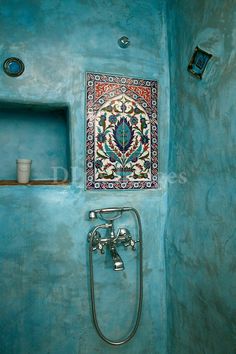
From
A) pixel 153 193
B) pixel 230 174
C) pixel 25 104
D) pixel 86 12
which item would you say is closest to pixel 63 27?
pixel 86 12

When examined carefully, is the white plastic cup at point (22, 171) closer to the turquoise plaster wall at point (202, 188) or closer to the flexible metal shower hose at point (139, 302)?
the flexible metal shower hose at point (139, 302)

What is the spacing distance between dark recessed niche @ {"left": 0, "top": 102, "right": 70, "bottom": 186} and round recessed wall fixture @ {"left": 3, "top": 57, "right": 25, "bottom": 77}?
0.22 metres

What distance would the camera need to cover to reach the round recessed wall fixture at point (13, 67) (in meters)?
Answer: 1.26

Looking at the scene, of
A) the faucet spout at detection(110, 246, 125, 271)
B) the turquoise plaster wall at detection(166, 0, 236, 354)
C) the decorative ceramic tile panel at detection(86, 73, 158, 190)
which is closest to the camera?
the turquoise plaster wall at detection(166, 0, 236, 354)

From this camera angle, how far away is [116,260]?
4.12 ft

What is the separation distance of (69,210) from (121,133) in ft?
1.57

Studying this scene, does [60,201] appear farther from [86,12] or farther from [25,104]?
[86,12]

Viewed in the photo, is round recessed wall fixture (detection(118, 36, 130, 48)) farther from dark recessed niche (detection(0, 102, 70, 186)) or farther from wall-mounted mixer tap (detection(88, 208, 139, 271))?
wall-mounted mixer tap (detection(88, 208, 139, 271))

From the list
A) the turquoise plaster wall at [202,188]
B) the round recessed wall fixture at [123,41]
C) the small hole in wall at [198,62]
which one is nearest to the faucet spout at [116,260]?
the turquoise plaster wall at [202,188]

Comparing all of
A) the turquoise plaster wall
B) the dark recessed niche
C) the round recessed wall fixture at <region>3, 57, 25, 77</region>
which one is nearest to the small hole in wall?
the turquoise plaster wall

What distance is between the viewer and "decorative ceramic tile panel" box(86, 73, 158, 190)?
1365 mm

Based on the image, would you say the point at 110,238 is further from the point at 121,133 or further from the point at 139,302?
the point at 121,133

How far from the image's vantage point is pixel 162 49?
1.48 m

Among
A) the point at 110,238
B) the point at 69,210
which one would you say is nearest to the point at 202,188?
the point at 110,238
